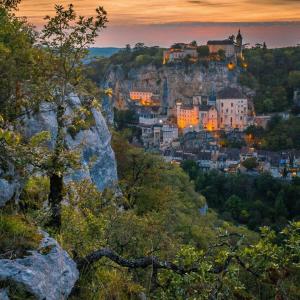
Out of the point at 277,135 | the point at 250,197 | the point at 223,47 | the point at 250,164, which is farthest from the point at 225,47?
the point at 250,197

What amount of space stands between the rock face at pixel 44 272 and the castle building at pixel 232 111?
98.0m

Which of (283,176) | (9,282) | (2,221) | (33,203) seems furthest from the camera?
(283,176)

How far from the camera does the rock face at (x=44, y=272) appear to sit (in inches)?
163

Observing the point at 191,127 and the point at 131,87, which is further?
the point at 131,87

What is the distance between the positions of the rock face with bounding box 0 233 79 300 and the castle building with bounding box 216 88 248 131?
322ft

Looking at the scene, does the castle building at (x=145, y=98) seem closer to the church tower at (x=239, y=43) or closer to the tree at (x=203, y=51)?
A: the tree at (x=203, y=51)

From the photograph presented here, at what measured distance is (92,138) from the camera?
52.0 ft

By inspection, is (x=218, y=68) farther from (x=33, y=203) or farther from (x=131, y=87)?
(x=33, y=203)

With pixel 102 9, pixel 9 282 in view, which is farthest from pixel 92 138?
pixel 9 282

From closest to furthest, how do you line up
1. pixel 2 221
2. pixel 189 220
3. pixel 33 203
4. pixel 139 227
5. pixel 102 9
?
1. pixel 2 221
2. pixel 33 203
3. pixel 102 9
4. pixel 139 227
5. pixel 189 220

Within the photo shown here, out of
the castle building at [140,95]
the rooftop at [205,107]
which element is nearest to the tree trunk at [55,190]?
the rooftop at [205,107]

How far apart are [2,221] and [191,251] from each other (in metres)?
1.81

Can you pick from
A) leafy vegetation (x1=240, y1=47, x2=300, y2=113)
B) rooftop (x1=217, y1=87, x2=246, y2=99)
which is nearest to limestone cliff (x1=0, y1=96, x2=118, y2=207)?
rooftop (x1=217, y1=87, x2=246, y2=99)

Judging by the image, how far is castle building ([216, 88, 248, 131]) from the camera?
102m
